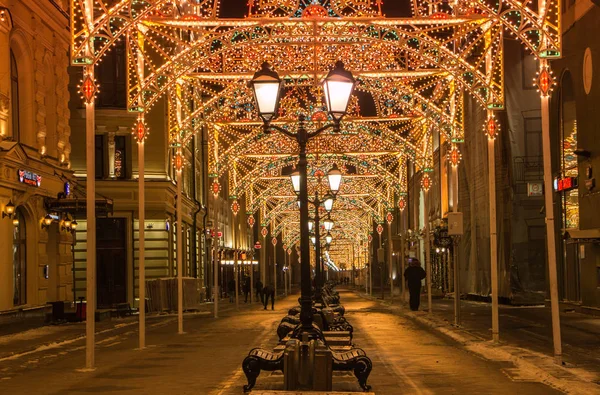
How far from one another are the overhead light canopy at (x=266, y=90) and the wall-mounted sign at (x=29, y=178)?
18366 mm

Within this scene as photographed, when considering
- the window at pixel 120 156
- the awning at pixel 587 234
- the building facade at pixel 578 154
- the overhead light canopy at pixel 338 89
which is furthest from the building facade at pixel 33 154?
the overhead light canopy at pixel 338 89

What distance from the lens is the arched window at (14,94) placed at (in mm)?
30562

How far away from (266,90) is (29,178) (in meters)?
19.2

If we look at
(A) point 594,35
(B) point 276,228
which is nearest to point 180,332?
(A) point 594,35

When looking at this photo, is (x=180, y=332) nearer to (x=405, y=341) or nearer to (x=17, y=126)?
(x=405, y=341)

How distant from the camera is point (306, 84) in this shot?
30.2 m

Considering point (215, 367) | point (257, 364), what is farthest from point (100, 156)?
point (257, 364)

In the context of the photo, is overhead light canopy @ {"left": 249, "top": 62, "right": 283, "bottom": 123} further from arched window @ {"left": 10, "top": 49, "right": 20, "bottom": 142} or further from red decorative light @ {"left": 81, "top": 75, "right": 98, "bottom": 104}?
arched window @ {"left": 10, "top": 49, "right": 20, "bottom": 142}

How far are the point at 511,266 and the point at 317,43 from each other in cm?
1915

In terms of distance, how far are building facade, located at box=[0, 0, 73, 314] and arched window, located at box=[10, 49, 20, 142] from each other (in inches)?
A: 1.1

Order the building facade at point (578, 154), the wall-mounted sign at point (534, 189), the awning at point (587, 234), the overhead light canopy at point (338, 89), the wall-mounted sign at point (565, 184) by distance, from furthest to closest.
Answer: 1. the wall-mounted sign at point (534, 189)
2. the wall-mounted sign at point (565, 184)
3. the building facade at point (578, 154)
4. the awning at point (587, 234)
5. the overhead light canopy at point (338, 89)

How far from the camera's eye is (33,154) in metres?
31.8

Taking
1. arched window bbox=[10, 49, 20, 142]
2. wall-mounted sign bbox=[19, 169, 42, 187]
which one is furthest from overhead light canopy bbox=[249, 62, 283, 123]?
arched window bbox=[10, 49, 20, 142]

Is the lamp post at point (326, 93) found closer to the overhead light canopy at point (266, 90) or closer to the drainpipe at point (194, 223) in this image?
the overhead light canopy at point (266, 90)
